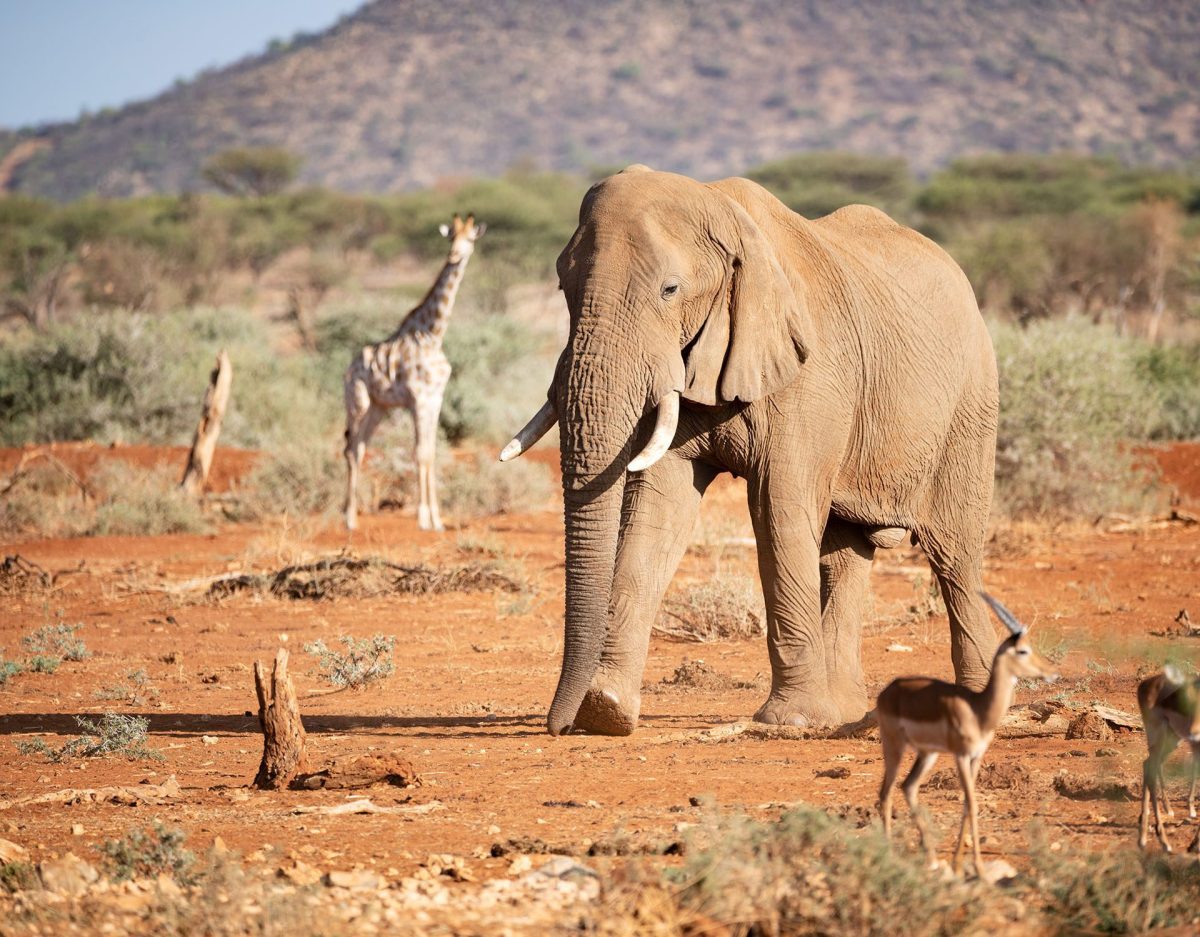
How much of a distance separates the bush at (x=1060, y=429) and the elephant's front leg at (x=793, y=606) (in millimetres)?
9121

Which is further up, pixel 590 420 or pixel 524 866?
pixel 590 420

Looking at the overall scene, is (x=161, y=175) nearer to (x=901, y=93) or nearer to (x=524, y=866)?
(x=901, y=93)

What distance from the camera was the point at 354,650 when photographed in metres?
9.37

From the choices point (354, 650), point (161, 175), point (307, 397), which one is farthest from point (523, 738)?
point (161, 175)

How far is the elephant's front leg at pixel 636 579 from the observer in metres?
7.40

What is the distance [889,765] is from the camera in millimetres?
5062

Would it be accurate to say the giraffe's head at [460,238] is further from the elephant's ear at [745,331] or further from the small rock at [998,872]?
the small rock at [998,872]

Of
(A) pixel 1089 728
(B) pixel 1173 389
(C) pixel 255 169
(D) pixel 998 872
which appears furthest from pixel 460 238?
(C) pixel 255 169

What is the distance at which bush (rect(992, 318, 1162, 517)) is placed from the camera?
1622 centimetres

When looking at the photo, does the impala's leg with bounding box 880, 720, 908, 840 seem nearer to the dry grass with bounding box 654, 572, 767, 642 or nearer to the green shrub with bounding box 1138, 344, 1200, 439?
the dry grass with bounding box 654, 572, 767, 642

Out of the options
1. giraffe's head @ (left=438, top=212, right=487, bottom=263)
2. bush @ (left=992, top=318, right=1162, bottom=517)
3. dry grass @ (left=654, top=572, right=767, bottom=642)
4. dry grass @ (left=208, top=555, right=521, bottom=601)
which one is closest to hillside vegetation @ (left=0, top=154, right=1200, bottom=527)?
bush @ (left=992, top=318, right=1162, bottom=517)

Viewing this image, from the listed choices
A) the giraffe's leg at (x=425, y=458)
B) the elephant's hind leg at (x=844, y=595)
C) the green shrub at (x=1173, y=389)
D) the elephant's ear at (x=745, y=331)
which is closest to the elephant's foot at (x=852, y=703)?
the elephant's hind leg at (x=844, y=595)

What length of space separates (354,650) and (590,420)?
301 cm

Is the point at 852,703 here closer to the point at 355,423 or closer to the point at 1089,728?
the point at 1089,728
